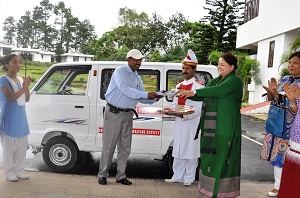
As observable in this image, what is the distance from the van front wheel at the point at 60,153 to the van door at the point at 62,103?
0.21 meters

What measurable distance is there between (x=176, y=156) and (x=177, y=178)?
41cm

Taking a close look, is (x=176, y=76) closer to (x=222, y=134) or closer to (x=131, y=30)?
(x=222, y=134)

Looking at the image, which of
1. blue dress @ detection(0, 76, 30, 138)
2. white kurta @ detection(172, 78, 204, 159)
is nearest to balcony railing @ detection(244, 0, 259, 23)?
white kurta @ detection(172, 78, 204, 159)

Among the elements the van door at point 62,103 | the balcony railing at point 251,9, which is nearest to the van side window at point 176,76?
the van door at point 62,103

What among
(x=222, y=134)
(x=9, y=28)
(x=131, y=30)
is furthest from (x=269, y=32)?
(x=9, y=28)

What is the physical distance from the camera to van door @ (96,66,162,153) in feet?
17.1

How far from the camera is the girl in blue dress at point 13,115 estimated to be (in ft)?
14.3

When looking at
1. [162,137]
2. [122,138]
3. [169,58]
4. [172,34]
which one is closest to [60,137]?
[122,138]

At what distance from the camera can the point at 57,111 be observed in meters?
5.32

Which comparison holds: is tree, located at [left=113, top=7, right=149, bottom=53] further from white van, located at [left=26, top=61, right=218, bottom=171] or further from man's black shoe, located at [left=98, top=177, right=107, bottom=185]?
man's black shoe, located at [left=98, top=177, right=107, bottom=185]

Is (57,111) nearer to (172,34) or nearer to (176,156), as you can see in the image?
(176,156)

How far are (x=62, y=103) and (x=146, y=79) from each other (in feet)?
4.80

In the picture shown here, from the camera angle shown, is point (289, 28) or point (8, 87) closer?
point (8, 87)

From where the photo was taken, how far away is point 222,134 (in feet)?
11.5
